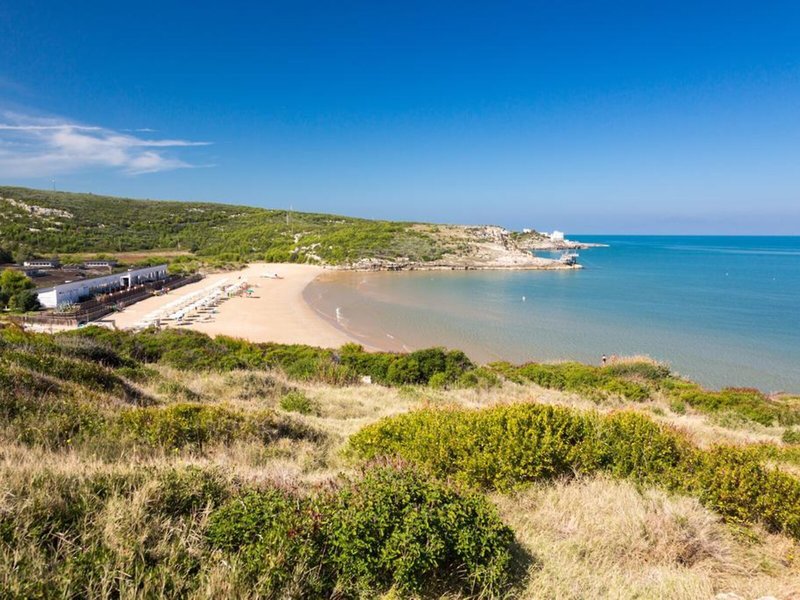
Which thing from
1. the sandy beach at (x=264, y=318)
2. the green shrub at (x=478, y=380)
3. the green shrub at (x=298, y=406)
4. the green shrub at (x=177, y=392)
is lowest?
the sandy beach at (x=264, y=318)

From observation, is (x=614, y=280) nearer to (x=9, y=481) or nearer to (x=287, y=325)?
(x=287, y=325)

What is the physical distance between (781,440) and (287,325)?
27372 mm

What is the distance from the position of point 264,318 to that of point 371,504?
32.7 metres

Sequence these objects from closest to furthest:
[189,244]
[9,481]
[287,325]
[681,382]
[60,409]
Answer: [9,481] < [60,409] < [681,382] < [287,325] < [189,244]

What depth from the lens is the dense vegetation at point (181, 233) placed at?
215ft

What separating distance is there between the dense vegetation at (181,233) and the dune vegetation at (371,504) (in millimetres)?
60455

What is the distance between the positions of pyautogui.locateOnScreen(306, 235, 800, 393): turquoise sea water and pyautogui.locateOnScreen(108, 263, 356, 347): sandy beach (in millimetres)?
2165

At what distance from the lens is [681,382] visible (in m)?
18.3

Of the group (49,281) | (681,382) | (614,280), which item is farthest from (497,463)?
(614,280)

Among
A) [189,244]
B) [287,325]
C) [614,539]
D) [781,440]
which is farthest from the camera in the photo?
[189,244]

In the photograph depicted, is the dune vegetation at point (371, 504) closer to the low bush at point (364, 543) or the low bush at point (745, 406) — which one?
the low bush at point (364, 543)

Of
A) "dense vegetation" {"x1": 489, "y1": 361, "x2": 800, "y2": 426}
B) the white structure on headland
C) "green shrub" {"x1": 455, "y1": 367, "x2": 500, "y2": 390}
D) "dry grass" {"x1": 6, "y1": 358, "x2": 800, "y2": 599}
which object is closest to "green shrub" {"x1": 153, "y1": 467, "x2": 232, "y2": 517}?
"dry grass" {"x1": 6, "y1": 358, "x2": 800, "y2": 599}

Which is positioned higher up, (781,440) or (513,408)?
(513,408)

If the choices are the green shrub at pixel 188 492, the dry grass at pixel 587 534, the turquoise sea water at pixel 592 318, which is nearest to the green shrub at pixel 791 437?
the dry grass at pixel 587 534
